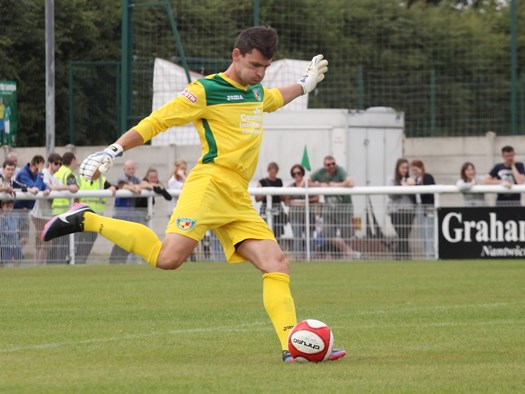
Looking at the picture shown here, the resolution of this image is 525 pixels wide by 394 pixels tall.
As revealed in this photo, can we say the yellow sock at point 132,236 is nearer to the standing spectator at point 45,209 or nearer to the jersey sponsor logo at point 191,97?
the jersey sponsor logo at point 191,97

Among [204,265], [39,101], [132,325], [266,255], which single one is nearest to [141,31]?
[39,101]

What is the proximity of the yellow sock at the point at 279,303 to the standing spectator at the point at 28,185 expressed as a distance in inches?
515

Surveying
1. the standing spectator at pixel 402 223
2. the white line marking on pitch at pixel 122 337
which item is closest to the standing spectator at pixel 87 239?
the standing spectator at pixel 402 223

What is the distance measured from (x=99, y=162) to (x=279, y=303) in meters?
1.47

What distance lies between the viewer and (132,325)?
1175 cm

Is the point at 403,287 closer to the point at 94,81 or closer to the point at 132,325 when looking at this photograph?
the point at 132,325

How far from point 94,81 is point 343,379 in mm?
26372

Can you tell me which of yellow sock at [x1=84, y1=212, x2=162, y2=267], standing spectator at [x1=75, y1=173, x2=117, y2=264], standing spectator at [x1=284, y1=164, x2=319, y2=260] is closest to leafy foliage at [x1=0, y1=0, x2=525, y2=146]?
standing spectator at [x1=284, y1=164, x2=319, y2=260]

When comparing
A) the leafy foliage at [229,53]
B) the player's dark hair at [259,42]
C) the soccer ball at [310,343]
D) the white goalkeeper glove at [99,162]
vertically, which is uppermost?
the leafy foliage at [229,53]

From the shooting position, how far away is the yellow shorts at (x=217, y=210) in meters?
9.44

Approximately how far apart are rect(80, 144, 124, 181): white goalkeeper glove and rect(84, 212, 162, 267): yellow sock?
0.65m

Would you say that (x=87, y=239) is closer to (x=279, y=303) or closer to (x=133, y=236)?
(x=133, y=236)

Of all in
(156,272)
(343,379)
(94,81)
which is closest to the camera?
(343,379)

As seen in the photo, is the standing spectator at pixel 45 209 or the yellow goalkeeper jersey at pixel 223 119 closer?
the yellow goalkeeper jersey at pixel 223 119
